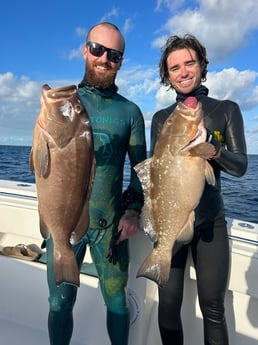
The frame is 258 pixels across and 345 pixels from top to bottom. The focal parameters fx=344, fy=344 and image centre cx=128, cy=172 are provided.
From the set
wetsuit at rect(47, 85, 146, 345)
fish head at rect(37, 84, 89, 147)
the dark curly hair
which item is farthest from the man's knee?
the dark curly hair

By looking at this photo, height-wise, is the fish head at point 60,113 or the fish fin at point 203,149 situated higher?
the fish head at point 60,113

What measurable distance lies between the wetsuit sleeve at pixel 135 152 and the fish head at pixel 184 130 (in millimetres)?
559

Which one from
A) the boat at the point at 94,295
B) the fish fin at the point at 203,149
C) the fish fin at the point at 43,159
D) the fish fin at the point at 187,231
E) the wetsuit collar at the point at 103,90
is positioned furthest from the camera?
the boat at the point at 94,295

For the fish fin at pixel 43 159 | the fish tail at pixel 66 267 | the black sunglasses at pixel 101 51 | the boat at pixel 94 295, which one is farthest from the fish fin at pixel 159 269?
the black sunglasses at pixel 101 51

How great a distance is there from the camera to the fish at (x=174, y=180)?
219cm

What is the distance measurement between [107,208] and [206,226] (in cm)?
79

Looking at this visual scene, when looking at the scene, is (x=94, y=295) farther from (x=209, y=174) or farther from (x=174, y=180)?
(x=209, y=174)

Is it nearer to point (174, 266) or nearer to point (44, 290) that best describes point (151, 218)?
point (174, 266)

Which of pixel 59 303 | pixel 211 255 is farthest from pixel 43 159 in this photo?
pixel 211 255

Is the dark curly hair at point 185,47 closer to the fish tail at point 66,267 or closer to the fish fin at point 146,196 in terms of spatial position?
the fish fin at point 146,196

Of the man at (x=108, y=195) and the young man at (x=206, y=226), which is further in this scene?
the man at (x=108, y=195)

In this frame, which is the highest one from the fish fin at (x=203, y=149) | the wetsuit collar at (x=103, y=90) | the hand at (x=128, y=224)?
the wetsuit collar at (x=103, y=90)

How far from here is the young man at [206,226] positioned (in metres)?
2.60

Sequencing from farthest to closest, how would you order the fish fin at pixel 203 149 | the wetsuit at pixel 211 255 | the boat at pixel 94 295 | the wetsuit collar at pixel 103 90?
the boat at pixel 94 295, the wetsuit collar at pixel 103 90, the wetsuit at pixel 211 255, the fish fin at pixel 203 149
